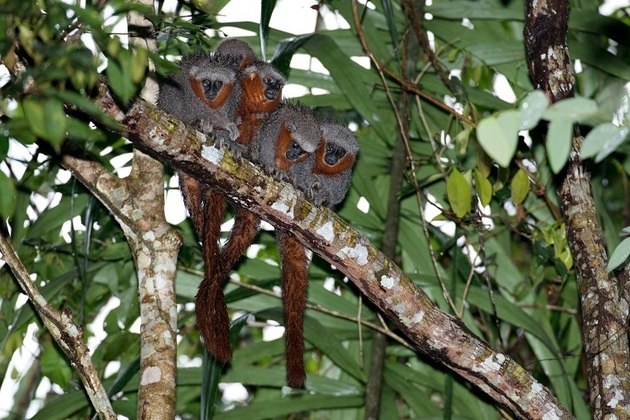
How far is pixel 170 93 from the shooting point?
14.0 feet

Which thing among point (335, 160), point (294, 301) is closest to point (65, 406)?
point (294, 301)

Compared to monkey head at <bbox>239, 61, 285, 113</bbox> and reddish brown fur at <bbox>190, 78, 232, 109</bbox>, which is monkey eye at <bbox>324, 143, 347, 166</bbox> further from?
reddish brown fur at <bbox>190, 78, 232, 109</bbox>

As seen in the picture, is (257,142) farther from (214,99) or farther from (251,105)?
(214,99)

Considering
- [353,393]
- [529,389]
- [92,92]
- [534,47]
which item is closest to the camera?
[92,92]

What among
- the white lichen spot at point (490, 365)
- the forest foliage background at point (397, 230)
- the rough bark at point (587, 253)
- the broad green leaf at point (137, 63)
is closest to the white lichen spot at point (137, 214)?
the forest foliage background at point (397, 230)

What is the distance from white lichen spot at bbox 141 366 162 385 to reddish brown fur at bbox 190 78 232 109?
1.44m

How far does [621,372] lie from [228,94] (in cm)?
210

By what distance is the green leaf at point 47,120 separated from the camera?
177 centimetres

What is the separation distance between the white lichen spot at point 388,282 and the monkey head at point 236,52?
1.69 metres

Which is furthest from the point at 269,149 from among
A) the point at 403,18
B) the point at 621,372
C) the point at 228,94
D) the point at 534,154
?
the point at 621,372

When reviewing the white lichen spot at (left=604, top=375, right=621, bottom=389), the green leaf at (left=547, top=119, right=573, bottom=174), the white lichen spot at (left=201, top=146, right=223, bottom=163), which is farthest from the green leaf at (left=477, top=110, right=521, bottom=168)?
the white lichen spot at (left=604, top=375, right=621, bottom=389)

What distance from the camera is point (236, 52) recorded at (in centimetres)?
454

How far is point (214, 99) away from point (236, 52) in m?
0.40

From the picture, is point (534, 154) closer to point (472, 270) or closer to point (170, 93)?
point (472, 270)
